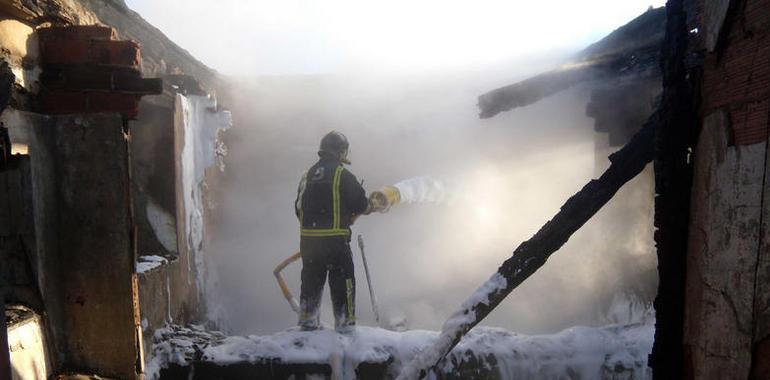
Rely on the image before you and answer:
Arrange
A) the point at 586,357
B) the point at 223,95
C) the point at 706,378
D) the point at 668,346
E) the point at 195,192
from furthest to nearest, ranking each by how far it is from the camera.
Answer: the point at 223,95
the point at 195,192
the point at 586,357
the point at 668,346
the point at 706,378

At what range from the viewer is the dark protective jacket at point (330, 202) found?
520 centimetres

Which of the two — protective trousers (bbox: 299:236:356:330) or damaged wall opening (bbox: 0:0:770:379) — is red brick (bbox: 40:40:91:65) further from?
protective trousers (bbox: 299:236:356:330)

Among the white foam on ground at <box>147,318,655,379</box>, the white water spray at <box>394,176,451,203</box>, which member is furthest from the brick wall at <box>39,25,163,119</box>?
the white water spray at <box>394,176,451,203</box>

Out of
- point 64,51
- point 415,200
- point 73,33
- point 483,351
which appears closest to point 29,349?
point 64,51

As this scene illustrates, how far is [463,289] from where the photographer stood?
10586 millimetres

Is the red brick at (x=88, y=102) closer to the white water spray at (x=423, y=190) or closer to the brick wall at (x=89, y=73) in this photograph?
the brick wall at (x=89, y=73)

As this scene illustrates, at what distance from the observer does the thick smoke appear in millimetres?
8414

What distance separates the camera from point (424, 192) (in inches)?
367

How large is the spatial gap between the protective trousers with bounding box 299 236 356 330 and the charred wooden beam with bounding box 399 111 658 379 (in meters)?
1.78

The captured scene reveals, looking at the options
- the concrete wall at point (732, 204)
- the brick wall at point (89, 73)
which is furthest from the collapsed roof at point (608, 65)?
the brick wall at point (89, 73)

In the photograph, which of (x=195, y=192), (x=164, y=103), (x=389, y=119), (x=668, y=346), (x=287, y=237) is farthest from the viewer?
(x=389, y=119)

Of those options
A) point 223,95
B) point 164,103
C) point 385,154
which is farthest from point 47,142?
point 385,154

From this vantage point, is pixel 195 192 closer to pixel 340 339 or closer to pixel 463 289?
pixel 340 339

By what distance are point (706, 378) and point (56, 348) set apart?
341cm
